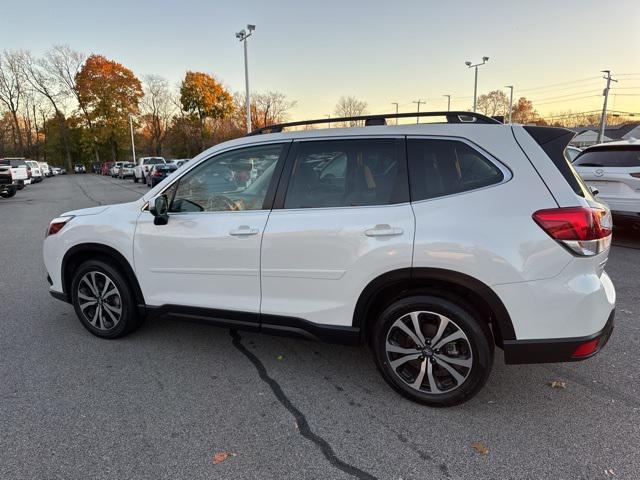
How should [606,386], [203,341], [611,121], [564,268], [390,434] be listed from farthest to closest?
[611,121]
[203,341]
[606,386]
[390,434]
[564,268]

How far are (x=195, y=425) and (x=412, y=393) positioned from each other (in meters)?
1.45

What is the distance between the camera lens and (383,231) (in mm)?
2775

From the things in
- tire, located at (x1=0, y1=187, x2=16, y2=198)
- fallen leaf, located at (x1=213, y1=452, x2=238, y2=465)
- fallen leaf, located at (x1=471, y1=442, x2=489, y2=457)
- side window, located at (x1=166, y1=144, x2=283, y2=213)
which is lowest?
fallen leaf, located at (x1=213, y1=452, x2=238, y2=465)

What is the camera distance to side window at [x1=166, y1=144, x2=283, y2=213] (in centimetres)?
334

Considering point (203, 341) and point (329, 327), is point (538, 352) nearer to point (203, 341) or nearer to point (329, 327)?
point (329, 327)

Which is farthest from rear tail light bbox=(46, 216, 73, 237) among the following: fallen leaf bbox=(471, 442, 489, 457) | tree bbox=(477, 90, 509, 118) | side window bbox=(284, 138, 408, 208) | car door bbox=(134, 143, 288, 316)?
tree bbox=(477, 90, 509, 118)

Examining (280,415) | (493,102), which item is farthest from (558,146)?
(493,102)

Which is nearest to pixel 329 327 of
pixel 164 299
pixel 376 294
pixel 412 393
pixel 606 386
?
pixel 376 294

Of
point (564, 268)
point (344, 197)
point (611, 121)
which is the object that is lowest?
point (564, 268)

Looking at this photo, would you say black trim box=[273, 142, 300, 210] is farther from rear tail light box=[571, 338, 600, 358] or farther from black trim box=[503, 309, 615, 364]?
rear tail light box=[571, 338, 600, 358]

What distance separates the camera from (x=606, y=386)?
312 centimetres

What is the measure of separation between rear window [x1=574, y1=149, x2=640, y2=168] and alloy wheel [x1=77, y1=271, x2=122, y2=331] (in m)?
7.71

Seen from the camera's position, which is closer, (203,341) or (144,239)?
(144,239)

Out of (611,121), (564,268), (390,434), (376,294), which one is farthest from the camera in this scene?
(611,121)
